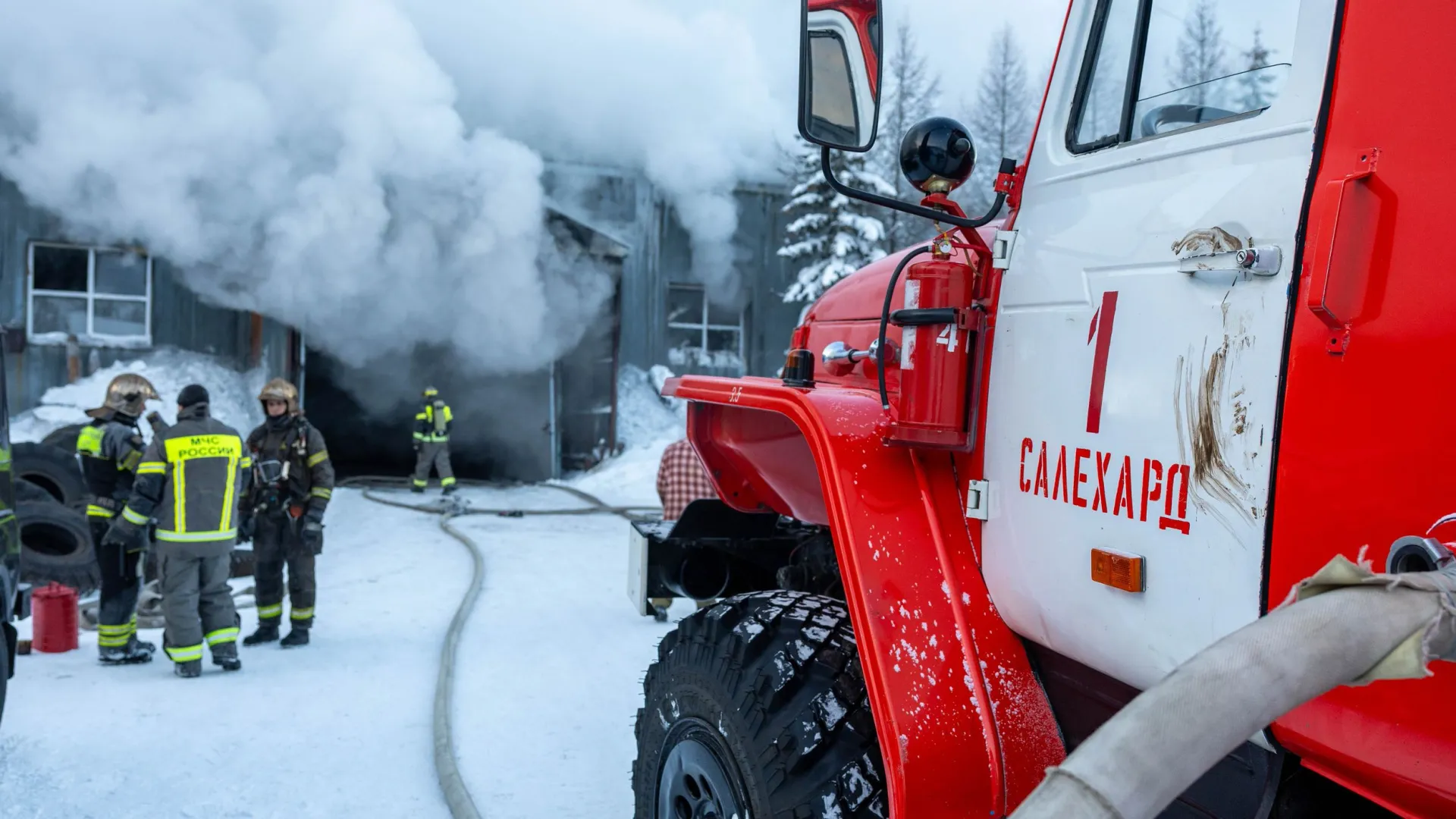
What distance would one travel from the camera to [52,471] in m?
9.05

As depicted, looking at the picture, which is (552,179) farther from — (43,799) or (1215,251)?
(1215,251)

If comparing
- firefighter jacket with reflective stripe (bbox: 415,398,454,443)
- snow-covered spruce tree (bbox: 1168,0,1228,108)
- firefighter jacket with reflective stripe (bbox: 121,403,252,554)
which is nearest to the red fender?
snow-covered spruce tree (bbox: 1168,0,1228,108)

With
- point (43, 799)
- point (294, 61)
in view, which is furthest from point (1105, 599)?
point (294, 61)

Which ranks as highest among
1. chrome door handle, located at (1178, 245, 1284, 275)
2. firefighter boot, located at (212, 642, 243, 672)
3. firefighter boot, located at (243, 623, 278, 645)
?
chrome door handle, located at (1178, 245, 1284, 275)

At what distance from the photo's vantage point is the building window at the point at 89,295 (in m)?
13.9

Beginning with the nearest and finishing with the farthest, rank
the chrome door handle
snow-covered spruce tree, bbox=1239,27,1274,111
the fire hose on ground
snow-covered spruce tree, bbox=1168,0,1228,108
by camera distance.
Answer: the chrome door handle < snow-covered spruce tree, bbox=1239,27,1274,111 < snow-covered spruce tree, bbox=1168,0,1228,108 < the fire hose on ground

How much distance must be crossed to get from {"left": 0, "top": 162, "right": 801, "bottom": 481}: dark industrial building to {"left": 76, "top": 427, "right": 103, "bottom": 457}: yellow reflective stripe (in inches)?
363

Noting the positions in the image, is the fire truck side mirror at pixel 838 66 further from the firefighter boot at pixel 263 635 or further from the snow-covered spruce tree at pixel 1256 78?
the firefighter boot at pixel 263 635

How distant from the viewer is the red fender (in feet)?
5.98

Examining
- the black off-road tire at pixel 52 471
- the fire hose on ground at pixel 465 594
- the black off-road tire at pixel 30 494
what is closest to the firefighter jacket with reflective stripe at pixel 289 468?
the fire hose on ground at pixel 465 594

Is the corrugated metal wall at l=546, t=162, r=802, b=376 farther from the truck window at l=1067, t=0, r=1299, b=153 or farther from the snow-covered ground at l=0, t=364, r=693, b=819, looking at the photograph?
the truck window at l=1067, t=0, r=1299, b=153

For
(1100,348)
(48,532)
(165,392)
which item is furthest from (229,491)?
(165,392)

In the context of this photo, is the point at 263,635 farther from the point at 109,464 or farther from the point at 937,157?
the point at 937,157

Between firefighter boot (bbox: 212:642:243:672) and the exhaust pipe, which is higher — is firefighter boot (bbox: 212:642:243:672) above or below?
below
